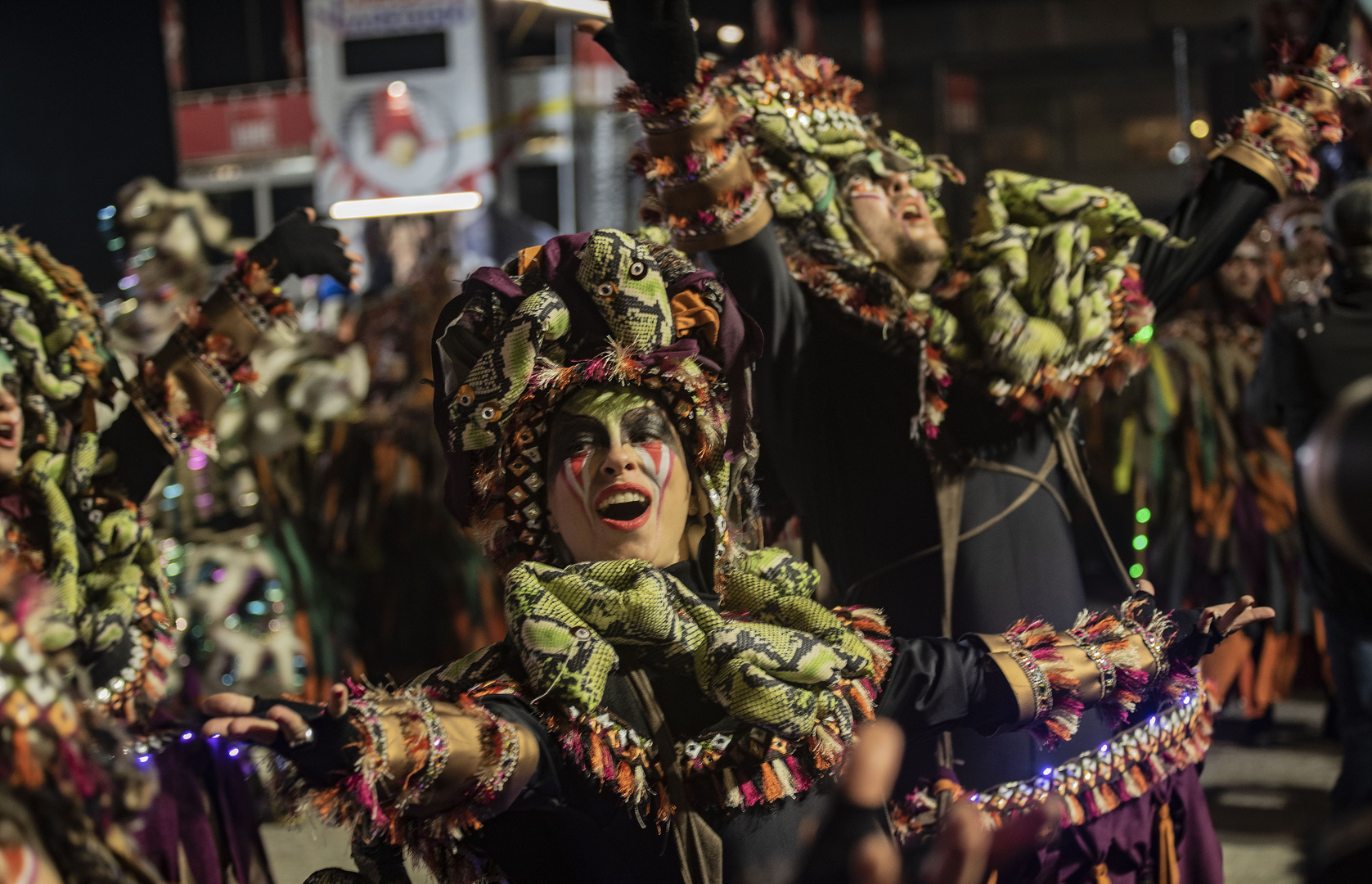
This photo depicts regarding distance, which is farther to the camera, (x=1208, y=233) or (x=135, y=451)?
(x=135, y=451)

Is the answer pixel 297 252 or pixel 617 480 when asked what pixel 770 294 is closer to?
pixel 617 480

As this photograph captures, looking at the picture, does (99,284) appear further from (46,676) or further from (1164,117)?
(1164,117)

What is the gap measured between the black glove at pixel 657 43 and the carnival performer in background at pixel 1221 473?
3.71 metres

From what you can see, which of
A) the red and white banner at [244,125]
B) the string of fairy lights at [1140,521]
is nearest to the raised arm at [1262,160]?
the string of fairy lights at [1140,521]

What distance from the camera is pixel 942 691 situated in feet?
5.49

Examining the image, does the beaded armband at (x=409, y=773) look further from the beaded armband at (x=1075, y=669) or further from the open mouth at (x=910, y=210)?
the open mouth at (x=910, y=210)

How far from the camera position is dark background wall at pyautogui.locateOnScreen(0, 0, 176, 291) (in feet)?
14.0

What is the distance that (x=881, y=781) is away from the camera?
1069mm

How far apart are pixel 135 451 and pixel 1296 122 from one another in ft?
7.89

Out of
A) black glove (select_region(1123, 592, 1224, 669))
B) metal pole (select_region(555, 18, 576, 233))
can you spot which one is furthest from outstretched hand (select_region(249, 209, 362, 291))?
metal pole (select_region(555, 18, 576, 233))

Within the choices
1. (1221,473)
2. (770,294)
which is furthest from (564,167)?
(770,294)

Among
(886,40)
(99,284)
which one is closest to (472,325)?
(99,284)

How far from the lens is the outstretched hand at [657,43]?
1.82 metres

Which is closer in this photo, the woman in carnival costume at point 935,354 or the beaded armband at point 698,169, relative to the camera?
the beaded armband at point 698,169
